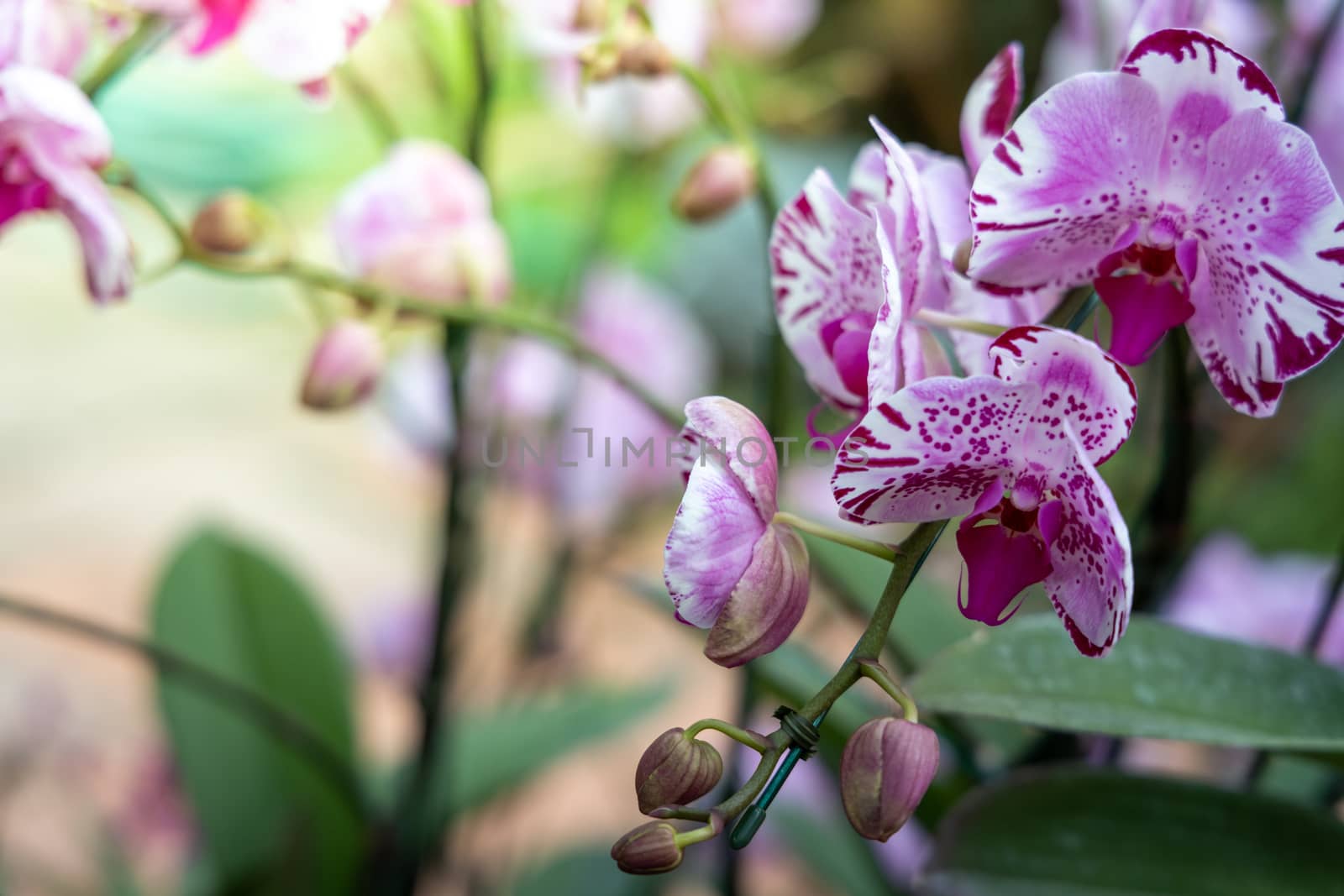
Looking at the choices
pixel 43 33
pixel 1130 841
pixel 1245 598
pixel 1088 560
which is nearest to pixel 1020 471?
pixel 1088 560

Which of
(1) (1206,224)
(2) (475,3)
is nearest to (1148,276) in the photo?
(1) (1206,224)

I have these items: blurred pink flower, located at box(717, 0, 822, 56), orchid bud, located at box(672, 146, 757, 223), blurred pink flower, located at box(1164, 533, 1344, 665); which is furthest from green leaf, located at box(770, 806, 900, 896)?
blurred pink flower, located at box(717, 0, 822, 56)

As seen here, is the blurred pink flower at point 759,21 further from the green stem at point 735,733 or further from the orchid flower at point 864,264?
the green stem at point 735,733

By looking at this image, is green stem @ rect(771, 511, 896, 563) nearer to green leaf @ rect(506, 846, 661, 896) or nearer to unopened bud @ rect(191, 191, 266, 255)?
unopened bud @ rect(191, 191, 266, 255)

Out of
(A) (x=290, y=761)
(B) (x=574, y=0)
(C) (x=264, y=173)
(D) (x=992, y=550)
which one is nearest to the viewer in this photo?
(D) (x=992, y=550)

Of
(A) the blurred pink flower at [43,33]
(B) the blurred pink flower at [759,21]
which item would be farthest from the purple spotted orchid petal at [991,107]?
(B) the blurred pink flower at [759,21]

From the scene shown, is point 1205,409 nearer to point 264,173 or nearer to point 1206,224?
point 1206,224
